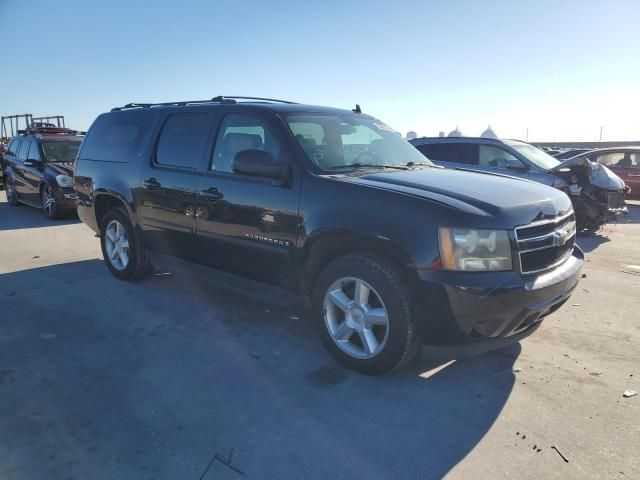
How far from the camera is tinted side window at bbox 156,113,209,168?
4.49 metres

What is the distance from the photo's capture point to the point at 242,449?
8.57 feet

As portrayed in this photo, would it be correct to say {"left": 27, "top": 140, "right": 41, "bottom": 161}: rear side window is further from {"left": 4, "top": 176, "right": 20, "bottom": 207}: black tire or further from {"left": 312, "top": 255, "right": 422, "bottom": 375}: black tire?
{"left": 312, "top": 255, "right": 422, "bottom": 375}: black tire

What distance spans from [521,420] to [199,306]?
311 cm

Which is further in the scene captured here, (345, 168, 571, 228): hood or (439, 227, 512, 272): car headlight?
(345, 168, 571, 228): hood

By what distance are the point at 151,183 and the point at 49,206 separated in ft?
20.8

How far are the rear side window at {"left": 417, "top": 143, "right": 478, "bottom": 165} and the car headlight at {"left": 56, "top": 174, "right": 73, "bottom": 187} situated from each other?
6.95m

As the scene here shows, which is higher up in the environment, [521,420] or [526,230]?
[526,230]

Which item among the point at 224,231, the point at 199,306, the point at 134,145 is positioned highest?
the point at 134,145

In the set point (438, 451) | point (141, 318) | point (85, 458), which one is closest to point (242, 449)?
point (85, 458)

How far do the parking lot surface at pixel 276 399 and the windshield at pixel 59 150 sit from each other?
6.61 m

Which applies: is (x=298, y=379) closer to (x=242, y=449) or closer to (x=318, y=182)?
(x=242, y=449)

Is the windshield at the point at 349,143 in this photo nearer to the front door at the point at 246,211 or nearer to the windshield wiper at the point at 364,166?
the windshield wiper at the point at 364,166

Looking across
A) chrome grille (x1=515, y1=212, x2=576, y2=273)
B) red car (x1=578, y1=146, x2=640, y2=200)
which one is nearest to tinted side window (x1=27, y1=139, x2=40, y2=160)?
chrome grille (x1=515, y1=212, x2=576, y2=273)

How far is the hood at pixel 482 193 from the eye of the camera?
3.04 m
